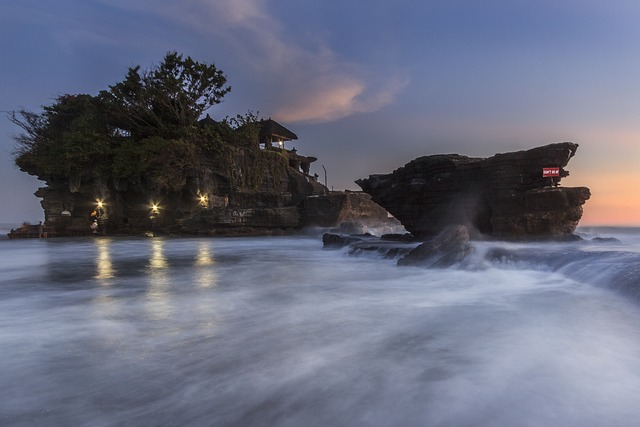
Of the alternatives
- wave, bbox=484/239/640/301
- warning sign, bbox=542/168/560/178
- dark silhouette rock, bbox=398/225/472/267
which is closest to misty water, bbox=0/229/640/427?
wave, bbox=484/239/640/301

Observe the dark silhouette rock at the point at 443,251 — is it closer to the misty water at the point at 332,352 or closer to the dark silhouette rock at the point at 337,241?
the misty water at the point at 332,352

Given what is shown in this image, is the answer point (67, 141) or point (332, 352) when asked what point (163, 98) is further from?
point (332, 352)

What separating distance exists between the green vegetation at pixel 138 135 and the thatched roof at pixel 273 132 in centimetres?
864

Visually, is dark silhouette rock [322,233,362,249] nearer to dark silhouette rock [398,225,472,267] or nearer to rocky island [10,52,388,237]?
dark silhouette rock [398,225,472,267]

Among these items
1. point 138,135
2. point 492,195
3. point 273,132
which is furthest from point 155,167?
point 492,195

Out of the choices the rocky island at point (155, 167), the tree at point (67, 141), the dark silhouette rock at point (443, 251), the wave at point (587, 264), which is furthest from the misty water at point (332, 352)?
the tree at point (67, 141)

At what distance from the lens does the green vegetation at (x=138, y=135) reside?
2748cm

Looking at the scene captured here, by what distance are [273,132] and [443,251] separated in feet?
110

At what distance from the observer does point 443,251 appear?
9094mm

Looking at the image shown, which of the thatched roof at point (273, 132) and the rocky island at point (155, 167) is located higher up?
the thatched roof at point (273, 132)

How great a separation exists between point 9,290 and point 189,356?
20.1 ft

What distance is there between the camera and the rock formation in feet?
39.8

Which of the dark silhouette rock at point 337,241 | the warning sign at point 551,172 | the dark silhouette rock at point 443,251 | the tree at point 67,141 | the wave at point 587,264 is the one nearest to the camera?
the wave at point 587,264

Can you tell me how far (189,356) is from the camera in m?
3.18
